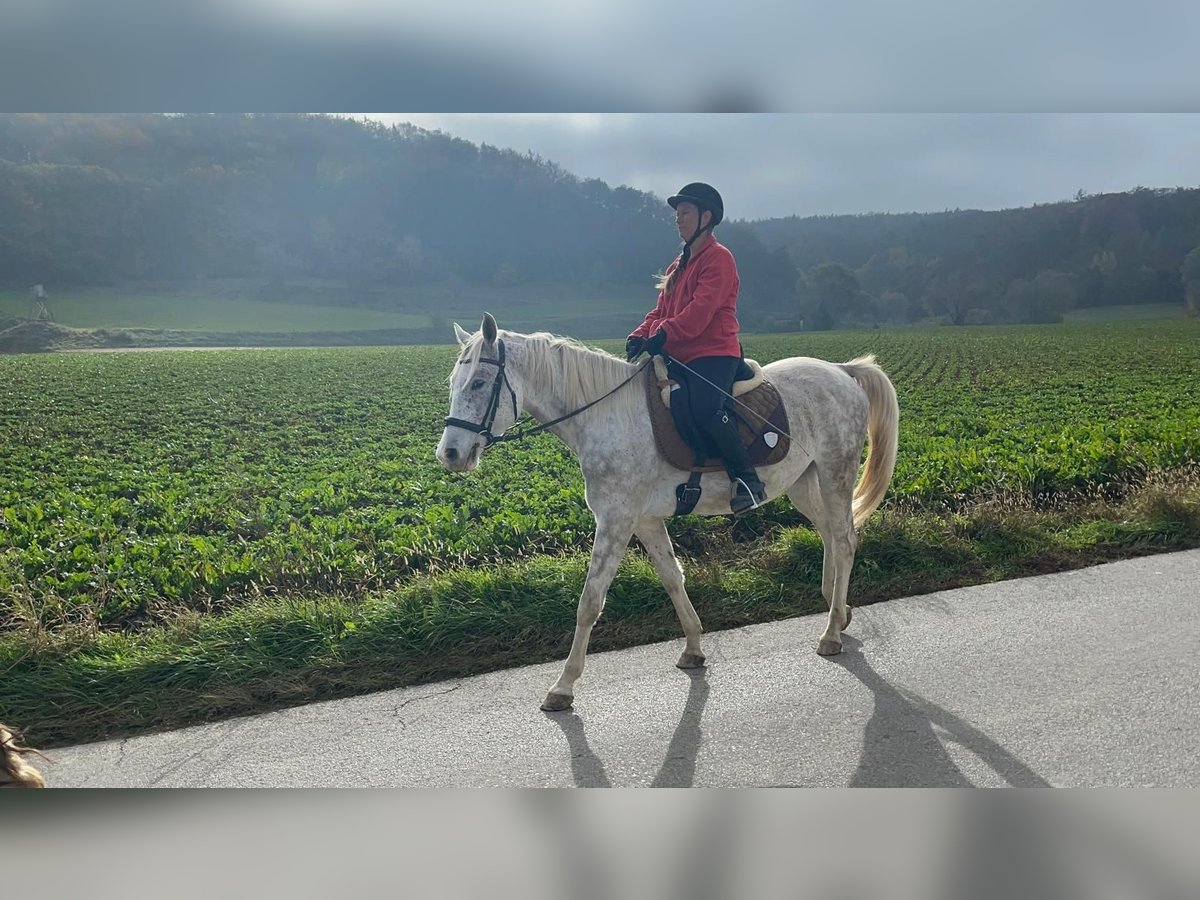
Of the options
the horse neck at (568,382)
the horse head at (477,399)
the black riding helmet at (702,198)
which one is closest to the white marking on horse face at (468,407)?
the horse head at (477,399)

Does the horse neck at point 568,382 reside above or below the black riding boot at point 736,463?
above

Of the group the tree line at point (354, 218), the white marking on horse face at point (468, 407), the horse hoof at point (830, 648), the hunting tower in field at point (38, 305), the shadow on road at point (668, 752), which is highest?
the tree line at point (354, 218)

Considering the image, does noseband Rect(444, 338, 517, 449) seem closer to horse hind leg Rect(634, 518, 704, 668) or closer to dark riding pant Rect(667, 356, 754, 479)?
dark riding pant Rect(667, 356, 754, 479)

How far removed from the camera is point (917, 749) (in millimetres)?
3553

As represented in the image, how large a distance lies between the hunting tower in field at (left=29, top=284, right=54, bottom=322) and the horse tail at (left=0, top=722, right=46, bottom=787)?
2438mm

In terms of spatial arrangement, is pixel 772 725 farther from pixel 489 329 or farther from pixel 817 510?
pixel 489 329

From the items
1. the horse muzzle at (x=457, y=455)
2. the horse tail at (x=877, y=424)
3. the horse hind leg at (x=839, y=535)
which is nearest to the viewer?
the horse muzzle at (x=457, y=455)

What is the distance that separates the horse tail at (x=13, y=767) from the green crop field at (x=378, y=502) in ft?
2.05

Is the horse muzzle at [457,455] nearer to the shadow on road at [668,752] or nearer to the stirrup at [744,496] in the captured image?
the shadow on road at [668,752]

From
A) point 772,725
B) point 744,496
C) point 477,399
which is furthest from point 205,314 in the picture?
point 772,725

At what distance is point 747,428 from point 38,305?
385cm

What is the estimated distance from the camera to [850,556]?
471 centimetres

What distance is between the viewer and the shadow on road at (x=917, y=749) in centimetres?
341

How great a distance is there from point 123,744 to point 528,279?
2967 millimetres
